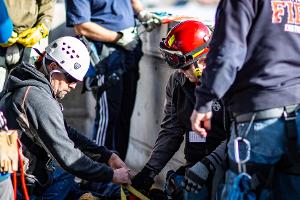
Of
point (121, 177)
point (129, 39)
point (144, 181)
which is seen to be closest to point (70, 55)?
point (121, 177)

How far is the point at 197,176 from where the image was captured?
4.71 metres

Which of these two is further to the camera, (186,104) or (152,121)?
(152,121)

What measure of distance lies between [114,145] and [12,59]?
1366mm

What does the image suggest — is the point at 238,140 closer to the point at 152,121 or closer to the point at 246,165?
the point at 246,165

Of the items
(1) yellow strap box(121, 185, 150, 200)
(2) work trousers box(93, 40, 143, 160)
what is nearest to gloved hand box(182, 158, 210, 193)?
(1) yellow strap box(121, 185, 150, 200)

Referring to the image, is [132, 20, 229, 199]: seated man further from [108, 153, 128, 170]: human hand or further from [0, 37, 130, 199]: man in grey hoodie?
[0, 37, 130, 199]: man in grey hoodie

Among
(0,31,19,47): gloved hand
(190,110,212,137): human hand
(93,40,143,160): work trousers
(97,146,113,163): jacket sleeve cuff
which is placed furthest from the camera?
(93,40,143,160): work trousers

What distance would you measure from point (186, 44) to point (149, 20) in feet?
6.45

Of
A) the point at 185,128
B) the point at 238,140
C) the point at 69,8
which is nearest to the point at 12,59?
the point at 69,8

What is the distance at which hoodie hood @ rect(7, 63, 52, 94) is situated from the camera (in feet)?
16.2

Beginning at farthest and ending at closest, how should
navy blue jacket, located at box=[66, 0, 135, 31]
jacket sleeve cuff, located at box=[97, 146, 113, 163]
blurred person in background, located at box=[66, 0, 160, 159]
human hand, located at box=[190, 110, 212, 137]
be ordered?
blurred person in background, located at box=[66, 0, 160, 159], navy blue jacket, located at box=[66, 0, 135, 31], jacket sleeve cuff, located at box=[97, 146, 113, 163], human hand, located at box=[190, 110, 212, 137]

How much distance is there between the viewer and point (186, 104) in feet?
16.9

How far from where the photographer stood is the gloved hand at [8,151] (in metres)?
4.38

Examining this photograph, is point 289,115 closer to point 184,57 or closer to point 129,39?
point 184,57
